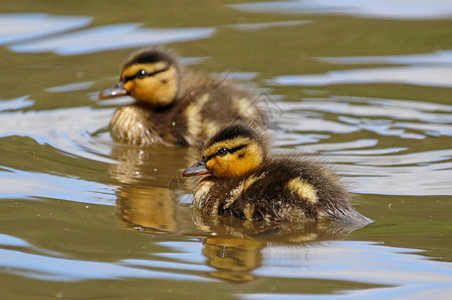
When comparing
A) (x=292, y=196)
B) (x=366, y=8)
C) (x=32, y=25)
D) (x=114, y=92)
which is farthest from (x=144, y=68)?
(x=366, y=8)

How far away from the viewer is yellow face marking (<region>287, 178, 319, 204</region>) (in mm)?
4457

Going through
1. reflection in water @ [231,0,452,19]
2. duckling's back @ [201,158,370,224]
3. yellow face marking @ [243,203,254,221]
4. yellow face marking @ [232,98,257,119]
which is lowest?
yellow face marking @ [243,203,254,221]

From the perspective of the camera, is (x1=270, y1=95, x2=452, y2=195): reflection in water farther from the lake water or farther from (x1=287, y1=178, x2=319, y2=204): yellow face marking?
(x1=287, y1=178, x2=319, y2=204): yellow face marking

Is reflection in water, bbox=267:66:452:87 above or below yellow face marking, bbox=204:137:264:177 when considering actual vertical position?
above

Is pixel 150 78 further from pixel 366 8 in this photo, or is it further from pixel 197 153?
pixel 366 8

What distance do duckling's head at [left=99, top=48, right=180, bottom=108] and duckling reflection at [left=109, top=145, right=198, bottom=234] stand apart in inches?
16.1

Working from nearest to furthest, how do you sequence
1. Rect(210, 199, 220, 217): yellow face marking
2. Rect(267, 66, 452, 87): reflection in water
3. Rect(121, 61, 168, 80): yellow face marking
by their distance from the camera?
Rect(210, 199, 220, 217): yellow face marking → Rect(121, 61, 168, 80): yellow face marking → Rect(267, 66, 452, 87): reflection in water

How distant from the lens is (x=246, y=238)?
4375 millimetres

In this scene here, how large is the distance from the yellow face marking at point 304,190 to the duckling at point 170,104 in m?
1.86

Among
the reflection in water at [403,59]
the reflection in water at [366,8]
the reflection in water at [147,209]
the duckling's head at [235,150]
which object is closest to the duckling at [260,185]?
the duckling's head at [235,150]

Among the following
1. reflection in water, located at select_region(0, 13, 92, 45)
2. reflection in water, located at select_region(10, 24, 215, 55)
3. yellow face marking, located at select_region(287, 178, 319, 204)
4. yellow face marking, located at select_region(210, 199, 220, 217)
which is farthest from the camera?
reflection in water, located at select_region(0, 13, 92, 45)

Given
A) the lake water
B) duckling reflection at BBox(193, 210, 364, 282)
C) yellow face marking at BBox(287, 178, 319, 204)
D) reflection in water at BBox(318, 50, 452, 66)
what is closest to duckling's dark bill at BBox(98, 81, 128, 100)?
the lake water

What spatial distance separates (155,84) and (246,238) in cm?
235

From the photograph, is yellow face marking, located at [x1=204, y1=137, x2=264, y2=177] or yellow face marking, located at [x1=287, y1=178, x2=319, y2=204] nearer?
yellow face marking, located at [x1=287, y1=178, x2=319, y2=204]
